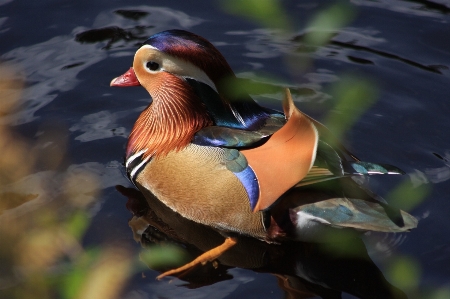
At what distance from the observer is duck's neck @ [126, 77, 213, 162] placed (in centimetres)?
457

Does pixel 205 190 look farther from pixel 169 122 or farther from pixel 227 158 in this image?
pixel 169 122

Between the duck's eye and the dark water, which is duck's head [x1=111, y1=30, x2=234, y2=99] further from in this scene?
the dark water

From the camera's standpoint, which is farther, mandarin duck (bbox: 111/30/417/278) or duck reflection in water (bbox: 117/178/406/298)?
duck reflection in water (bbox: 117/178/406/298)

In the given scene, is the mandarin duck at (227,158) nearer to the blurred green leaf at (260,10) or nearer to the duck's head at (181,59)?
the duck's head at (181,59)

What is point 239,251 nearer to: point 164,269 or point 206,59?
point 164,269

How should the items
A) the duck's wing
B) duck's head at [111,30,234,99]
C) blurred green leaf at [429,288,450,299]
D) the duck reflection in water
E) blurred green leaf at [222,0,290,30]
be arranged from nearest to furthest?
1. blurred green leaf at [222,0,290,30]
2. the duck's wing
3. blurred green leaf at [429,288,450,299]
4. the duck reflection in water
5. duck's head at [111,30,234,99]

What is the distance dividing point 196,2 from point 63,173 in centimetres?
252

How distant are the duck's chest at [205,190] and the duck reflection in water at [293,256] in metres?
0.10

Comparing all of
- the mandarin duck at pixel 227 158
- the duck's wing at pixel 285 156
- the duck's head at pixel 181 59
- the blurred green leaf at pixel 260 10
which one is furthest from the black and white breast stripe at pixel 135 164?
the blurred green leaf at pixel 260 10

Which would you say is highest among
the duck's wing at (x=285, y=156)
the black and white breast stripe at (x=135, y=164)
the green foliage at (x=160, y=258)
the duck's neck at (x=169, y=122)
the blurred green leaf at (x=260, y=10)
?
the blurred green leaf at (x=260, y=10)

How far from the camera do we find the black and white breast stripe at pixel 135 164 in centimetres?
472

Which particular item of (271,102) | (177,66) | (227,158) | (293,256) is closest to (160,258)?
(227,158)

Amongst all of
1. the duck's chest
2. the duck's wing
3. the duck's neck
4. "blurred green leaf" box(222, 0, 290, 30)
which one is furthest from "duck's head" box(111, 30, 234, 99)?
"blurred green leaf" box(222, 0, 290, 30)

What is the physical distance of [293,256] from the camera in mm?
4250
